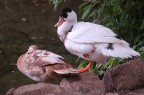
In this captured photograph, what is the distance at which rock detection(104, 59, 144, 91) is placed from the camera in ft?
13.1

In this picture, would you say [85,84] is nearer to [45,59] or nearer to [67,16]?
[45,59]

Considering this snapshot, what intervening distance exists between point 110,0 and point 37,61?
56.1 inches

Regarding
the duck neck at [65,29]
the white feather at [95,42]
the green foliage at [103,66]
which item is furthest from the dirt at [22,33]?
the white feather at [95,42]

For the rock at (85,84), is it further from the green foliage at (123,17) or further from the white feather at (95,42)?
the green foliage at (123,17)

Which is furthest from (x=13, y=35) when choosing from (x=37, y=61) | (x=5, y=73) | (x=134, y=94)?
(x=134, y=94)

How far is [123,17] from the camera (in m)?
5.50

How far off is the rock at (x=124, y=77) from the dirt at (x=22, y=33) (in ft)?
9.76

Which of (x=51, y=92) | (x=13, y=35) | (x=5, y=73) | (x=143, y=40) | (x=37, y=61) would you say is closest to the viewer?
(x=51, y=92)

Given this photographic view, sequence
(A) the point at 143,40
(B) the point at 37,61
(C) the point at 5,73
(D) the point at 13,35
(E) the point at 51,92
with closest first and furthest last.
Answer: (E) the point at 51,92 < (B) the point at 37,61 < (A) the point at 143,40 < (C) the point at 5,73 < (D) the point at 13,35

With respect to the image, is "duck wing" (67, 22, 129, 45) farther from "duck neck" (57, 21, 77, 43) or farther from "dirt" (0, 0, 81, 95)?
"dirt" (0, 0, 81, 95)

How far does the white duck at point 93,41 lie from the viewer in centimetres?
417

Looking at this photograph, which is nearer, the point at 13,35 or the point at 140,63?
the point at 140,63

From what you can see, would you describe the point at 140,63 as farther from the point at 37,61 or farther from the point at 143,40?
the point at 143,40

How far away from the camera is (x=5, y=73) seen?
7.42m
